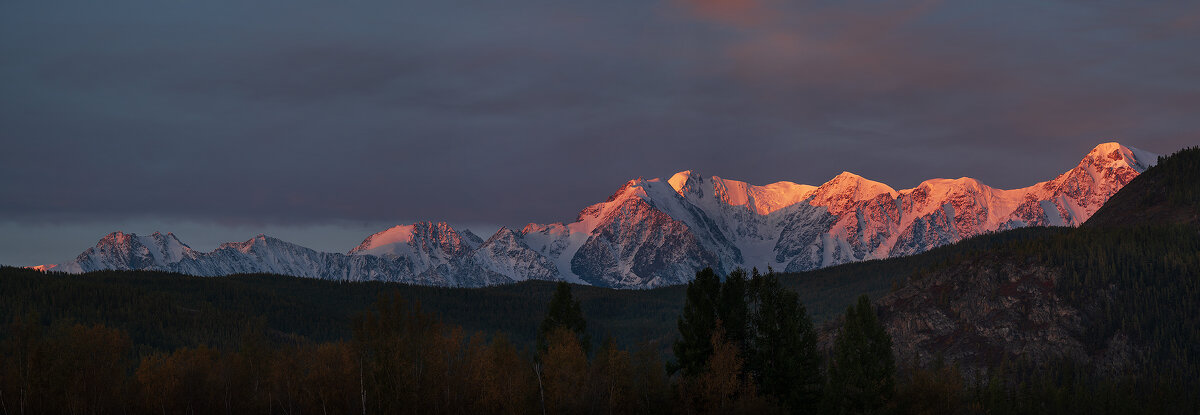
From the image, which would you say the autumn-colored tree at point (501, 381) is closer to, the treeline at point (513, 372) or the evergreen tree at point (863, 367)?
the treeline at point (513, 372)

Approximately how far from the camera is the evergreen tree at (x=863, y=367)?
146 metres

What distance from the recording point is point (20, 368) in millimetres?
151125

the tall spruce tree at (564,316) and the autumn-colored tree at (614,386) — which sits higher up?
the tall spruce tree at (564,316)

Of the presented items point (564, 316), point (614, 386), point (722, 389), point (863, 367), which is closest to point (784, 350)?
point (722, 389)

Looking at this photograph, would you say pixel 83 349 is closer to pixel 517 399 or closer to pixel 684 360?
pixel 517 399

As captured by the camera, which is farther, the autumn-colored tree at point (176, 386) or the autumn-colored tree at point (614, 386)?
the autumn-colored tree at point (176, 386)

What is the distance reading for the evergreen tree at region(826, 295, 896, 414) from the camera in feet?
479

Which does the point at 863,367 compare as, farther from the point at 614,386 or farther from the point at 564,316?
the point at 564,316

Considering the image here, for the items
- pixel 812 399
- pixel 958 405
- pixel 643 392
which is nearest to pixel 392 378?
pixel 643 392

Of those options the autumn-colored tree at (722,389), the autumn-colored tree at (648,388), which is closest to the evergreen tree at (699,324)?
the autumn-colored tree at (722,389)

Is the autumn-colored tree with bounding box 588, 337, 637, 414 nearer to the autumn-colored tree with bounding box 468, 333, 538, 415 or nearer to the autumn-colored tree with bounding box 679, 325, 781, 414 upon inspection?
the autumn-colored tree with bounding box 468, 333, 538, 415

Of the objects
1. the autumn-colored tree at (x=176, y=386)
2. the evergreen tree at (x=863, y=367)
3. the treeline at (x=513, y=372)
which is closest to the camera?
the treeline at (x=513, y=372)

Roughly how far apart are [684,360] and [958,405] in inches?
3258

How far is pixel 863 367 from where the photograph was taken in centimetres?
15188
